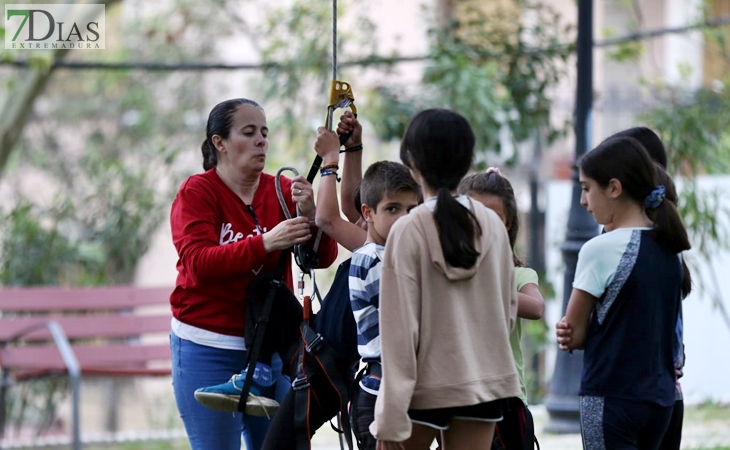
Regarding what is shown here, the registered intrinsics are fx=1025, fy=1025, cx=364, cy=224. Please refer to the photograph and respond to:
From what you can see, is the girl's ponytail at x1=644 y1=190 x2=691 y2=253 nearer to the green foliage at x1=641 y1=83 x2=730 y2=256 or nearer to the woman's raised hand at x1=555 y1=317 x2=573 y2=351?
the woman's raised hand at x1=555 y1=317 x2=573 y2=351

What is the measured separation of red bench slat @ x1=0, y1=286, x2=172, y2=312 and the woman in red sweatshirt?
414 centimetres

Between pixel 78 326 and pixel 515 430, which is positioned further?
pixel 78 326

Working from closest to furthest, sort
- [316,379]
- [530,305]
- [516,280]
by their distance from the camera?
1. [316,379]
2. [530,305]
3. [516,280]

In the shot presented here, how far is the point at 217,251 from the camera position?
343 centimetres

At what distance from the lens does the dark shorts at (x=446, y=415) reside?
282cm

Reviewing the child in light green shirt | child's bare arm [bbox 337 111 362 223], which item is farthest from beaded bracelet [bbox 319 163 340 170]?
the child in light green shirt

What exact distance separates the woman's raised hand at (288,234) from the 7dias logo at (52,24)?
555 cm

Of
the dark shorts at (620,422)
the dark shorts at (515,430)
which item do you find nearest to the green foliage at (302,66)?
the dark shorts at (515,430)

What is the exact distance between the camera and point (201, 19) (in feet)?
42.8

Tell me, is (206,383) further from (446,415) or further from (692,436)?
(692,436)

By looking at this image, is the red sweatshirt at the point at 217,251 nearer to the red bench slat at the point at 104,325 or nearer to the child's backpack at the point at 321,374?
the child's backpack at the point at 321,374

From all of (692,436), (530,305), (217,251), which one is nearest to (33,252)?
(692,436)

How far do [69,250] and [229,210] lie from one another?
20.2 ft

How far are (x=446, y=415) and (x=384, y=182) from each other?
76 cm
